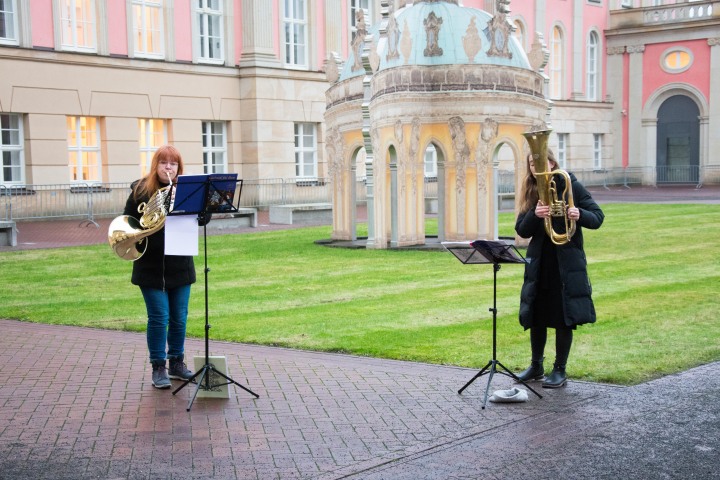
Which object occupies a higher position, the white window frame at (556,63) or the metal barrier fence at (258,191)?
the white window frame at (556,63)

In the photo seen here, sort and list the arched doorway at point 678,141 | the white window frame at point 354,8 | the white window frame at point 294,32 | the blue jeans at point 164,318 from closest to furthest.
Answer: the blue jeans at point 164,318 < the white window frame at point 294,32 < the white window frame at point 354,8 < the arched doorway at point 678,141

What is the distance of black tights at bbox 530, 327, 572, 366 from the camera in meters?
9.22

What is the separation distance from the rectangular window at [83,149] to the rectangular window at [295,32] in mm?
8915

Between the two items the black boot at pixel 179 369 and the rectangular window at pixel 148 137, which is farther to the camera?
the rectangular window at pixel 148 137

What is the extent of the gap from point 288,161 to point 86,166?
27.5 feet

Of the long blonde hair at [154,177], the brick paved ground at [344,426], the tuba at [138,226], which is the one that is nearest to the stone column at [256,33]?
the brick paved ground at [344,426]

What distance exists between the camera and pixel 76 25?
32812 millimetres

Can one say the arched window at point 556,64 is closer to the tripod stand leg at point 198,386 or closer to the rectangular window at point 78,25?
the rectangular window at point 78,25

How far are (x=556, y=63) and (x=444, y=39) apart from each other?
32024 millimetres

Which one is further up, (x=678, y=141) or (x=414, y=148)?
(x=678, y=141)

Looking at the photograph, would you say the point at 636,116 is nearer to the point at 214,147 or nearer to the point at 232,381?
the point at 214,147

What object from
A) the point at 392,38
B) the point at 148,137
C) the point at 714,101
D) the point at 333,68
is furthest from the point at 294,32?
the point at 714,101

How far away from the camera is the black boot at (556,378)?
910cm

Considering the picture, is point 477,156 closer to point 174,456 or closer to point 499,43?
point 499,43
